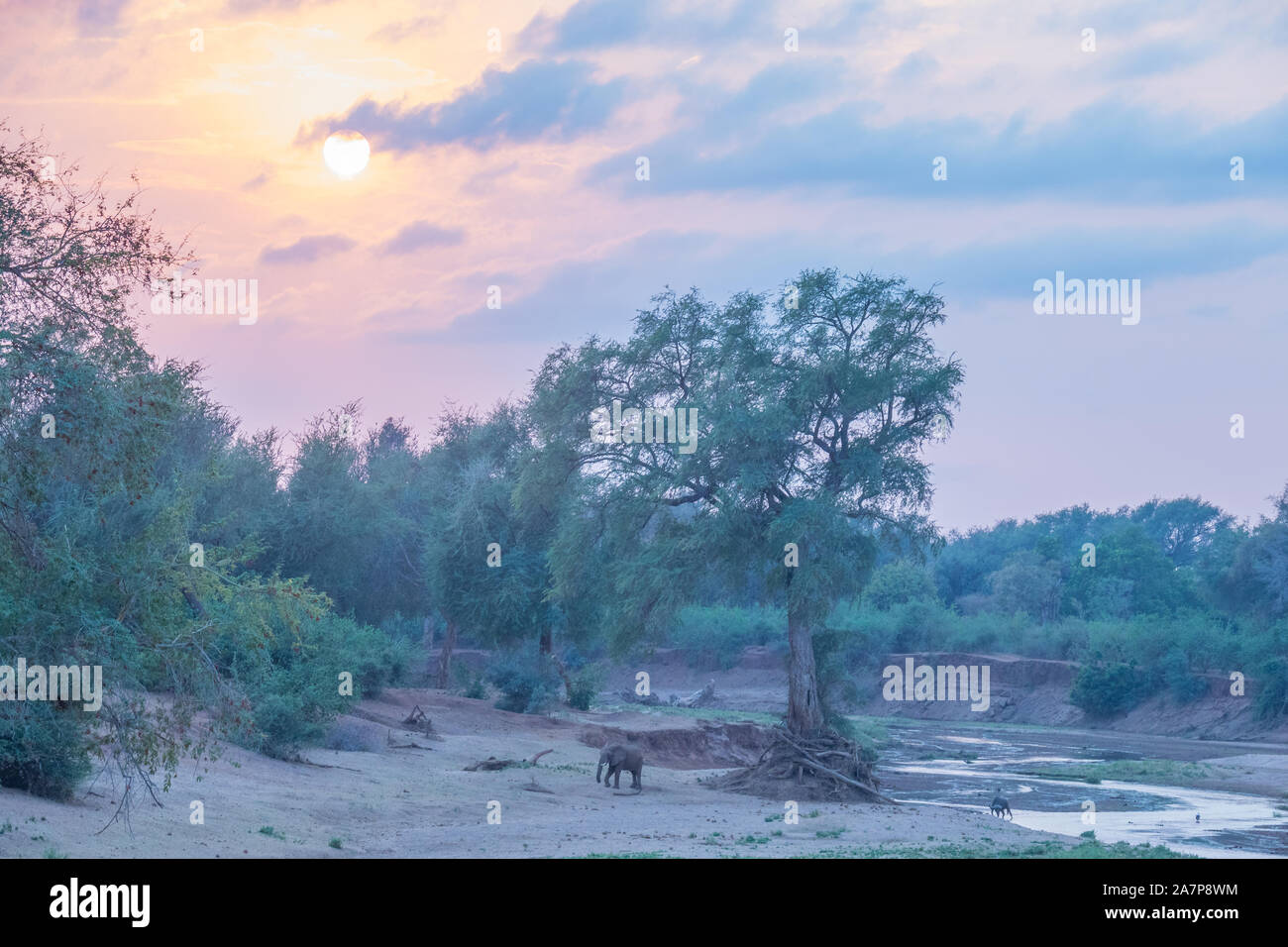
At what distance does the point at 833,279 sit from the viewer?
26.8 metres

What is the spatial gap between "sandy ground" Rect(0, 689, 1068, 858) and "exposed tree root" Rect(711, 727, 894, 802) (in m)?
0.81

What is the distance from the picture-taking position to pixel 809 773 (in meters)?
26.0

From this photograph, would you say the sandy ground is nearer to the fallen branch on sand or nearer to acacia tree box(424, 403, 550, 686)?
the fallen branch on sand

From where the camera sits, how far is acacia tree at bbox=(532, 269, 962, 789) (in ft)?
84.7

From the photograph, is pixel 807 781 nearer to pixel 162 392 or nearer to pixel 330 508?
pixel 162 392

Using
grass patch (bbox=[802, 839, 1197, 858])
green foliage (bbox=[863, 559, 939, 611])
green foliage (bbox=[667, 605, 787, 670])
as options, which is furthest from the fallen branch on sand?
green foliage (bbox=[863, 559, 939, 611])

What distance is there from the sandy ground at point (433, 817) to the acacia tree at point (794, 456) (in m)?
4.77

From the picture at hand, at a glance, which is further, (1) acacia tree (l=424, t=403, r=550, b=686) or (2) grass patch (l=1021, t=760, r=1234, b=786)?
(1) acacia tree (l=424, t=403, r=550, b=686)

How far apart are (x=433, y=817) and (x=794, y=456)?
39.3 ft

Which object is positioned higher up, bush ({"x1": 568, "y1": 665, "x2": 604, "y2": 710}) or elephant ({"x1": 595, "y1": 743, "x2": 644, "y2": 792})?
elephant ({"x1": 595, "y1": 743, "x2": 644, "y2": 792})

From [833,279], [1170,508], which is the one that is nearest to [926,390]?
[833,279]

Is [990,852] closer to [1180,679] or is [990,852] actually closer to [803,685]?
[803,685]

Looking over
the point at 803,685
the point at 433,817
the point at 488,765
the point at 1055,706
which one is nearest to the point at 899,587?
the point at 1055,706
